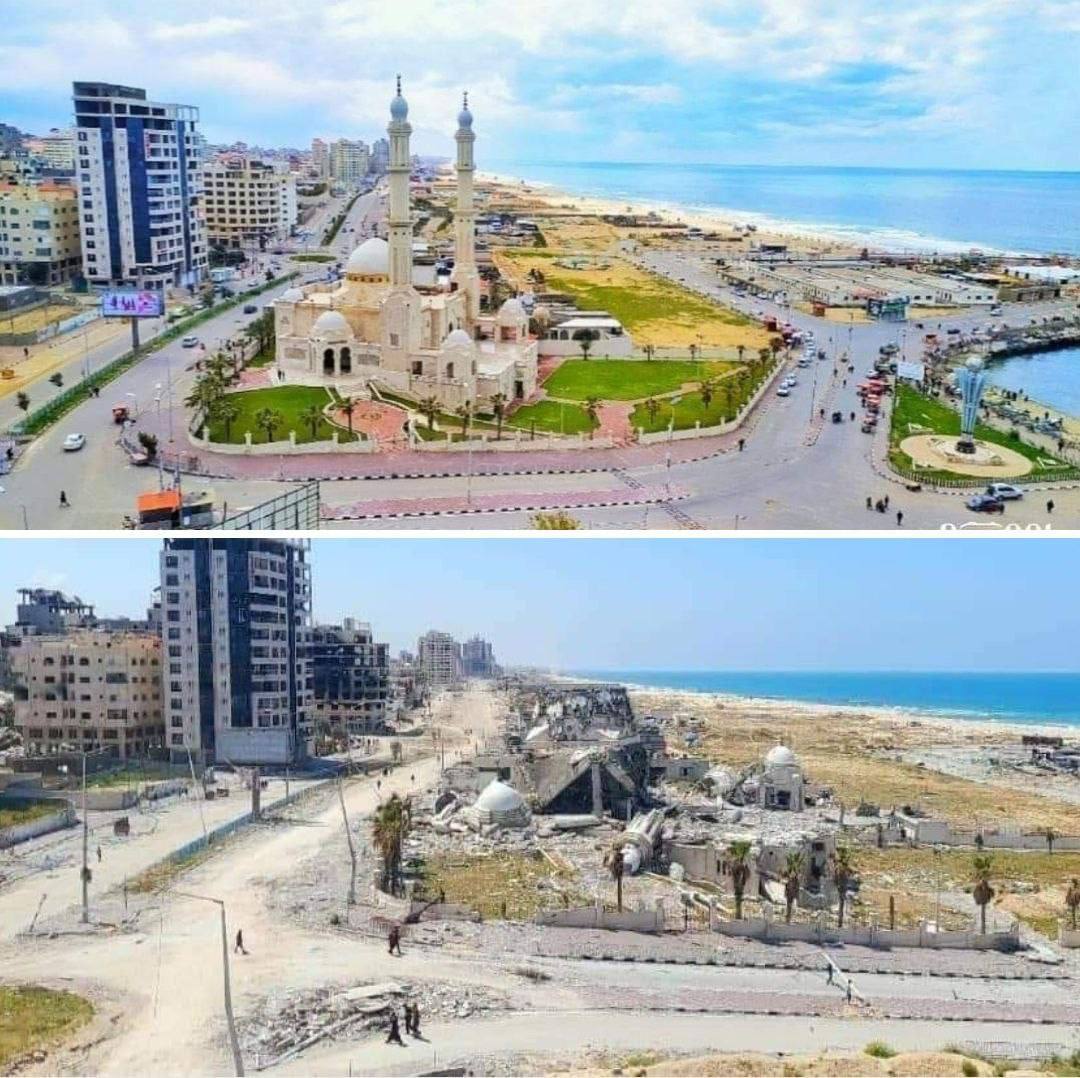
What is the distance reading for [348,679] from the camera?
28859 mm

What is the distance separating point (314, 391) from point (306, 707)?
8049mm

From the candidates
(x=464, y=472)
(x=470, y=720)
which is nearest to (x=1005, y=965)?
(x=464, y=472)

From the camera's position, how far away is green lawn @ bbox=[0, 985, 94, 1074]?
28.6ft

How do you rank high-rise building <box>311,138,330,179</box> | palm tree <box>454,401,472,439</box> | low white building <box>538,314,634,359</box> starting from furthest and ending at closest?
high-rise building <box>311,138,330,179</box> → low white building <box>538,314,634,359</box> → palm tree <box>454,401,472,439</box>

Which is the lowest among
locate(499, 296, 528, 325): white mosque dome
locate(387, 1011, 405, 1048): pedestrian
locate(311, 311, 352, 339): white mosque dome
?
locate(387, 1011, 405, 1048): pedestrian

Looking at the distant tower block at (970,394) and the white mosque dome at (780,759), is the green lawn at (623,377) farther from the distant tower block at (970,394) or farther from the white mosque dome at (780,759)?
the white mosque dome at (780,759)

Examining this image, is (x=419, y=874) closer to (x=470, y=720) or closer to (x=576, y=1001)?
(x=576, y=1001)

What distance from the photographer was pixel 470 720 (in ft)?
107

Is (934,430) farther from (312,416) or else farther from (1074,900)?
(312,416)

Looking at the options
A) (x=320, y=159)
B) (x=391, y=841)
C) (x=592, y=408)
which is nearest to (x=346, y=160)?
(x=320, y=159)

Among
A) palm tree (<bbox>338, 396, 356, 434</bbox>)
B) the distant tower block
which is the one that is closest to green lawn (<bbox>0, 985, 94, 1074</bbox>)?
palm tree (<bbox>338, 396, 356, 434</bbox>)

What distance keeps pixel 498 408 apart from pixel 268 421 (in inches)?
144

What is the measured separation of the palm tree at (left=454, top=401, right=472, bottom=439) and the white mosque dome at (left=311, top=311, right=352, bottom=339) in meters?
3.33

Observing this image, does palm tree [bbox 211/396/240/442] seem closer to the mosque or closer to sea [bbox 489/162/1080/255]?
the mosque
